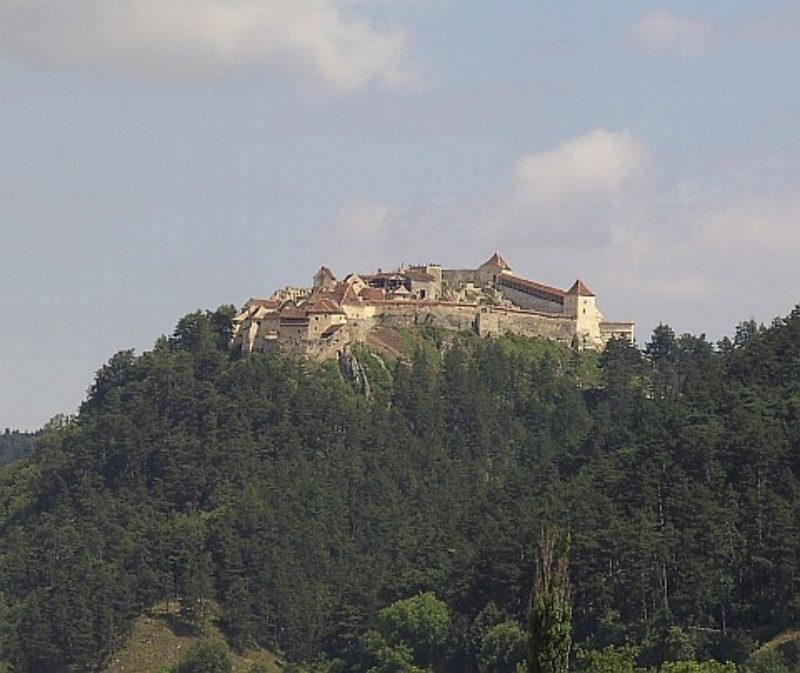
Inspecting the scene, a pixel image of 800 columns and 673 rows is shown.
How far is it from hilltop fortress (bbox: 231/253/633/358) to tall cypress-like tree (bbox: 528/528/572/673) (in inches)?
4060

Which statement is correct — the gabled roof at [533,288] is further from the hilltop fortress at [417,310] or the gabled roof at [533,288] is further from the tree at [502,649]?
the tree at [502,649]

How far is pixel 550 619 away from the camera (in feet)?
156

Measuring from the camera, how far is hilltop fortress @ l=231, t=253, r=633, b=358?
500ft

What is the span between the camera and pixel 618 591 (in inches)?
4026

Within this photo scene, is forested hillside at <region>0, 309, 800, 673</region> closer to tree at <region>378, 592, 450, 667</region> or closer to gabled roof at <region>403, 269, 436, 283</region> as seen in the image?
tree at <region>378, 592, 450, 667</region>

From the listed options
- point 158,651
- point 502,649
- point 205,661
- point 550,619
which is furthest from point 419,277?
point 550,619

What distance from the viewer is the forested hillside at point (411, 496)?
10269 centimetres

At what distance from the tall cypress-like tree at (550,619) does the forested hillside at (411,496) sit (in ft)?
155

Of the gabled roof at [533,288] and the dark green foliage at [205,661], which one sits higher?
the gabled roof at [533,288]

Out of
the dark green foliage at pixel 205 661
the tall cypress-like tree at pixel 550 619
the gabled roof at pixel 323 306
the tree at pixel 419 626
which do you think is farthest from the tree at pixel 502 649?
the tall cypress-like tree at pixel 550 619

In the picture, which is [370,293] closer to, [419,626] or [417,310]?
[417,310]

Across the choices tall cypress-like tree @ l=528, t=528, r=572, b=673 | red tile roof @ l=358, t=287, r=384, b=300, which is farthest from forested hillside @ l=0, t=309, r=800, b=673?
tall cypress-like tree @ l=528, t=528, r=572, b=673

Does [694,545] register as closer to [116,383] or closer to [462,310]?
[462,310]

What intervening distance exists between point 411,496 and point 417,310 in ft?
59.0
